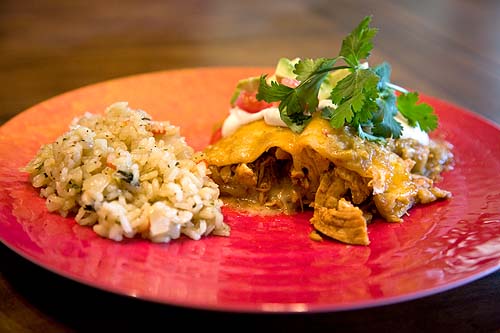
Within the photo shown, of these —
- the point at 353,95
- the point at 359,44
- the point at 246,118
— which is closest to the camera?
the point at 353,95

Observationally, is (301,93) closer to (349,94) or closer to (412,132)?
(349,94)

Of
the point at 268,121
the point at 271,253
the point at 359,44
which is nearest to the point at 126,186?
the point at 271,253

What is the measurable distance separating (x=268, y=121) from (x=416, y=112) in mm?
636

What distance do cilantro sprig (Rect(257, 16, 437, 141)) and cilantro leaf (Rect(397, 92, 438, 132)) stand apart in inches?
4.5

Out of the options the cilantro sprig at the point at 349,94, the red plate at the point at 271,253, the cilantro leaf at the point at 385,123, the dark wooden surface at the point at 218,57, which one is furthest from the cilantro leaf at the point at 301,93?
the dark wooden surface at the point at 218,57

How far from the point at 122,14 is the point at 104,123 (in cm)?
332

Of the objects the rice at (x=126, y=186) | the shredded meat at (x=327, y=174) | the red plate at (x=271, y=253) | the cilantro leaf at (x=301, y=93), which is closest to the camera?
the red plate at (x=271, y=253)

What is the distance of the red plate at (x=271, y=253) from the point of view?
1.65m

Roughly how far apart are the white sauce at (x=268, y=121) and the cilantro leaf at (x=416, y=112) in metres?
0.03

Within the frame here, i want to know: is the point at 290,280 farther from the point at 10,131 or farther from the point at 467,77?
the point at 467,77

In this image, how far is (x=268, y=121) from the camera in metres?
2.51

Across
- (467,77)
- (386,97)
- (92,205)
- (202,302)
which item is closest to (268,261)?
(202,302)

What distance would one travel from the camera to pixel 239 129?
2.63 metres

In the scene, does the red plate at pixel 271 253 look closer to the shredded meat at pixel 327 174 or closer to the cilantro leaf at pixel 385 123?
the shredded meat at pixel 327 174
